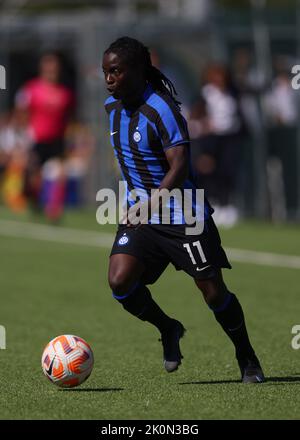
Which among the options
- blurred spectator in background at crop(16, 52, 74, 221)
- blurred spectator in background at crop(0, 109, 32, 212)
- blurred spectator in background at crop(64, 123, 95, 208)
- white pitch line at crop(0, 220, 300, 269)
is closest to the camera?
white pitch line at crop(0, 220, 300, 269)

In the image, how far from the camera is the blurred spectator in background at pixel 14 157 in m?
23.5

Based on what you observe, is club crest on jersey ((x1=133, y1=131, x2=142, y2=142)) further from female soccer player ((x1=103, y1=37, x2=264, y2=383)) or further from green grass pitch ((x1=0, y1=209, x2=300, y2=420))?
green grass pitch ((x1=0, y1=209, x2=300, y2=420))

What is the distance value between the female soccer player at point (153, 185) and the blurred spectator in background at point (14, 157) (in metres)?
14.2

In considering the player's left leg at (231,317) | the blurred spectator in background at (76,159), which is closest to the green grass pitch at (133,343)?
the player's left leg at (231,317)

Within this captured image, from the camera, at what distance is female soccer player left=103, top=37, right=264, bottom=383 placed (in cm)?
741

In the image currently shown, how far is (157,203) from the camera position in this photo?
24.3 ft

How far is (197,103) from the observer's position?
2114 cm

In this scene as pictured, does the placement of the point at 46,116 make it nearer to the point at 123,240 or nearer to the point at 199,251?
the point at 123,240

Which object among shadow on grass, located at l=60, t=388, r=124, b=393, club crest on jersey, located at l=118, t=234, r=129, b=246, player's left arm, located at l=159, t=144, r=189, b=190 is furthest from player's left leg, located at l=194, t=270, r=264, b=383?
shadow on grass, located at l=60, t=388, r=124, b=393

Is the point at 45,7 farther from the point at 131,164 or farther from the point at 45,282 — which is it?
the point at 131,164

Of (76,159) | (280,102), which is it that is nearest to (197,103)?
(280,102)

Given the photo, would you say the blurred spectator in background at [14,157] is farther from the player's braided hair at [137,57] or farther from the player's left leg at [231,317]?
the player's left leg at [231,317]

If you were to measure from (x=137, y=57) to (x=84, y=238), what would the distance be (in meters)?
11.1
